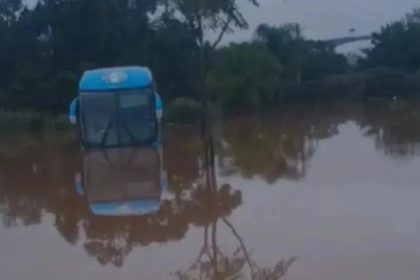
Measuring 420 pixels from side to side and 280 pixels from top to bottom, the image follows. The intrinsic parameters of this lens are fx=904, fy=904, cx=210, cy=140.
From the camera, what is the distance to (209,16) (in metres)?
28.0

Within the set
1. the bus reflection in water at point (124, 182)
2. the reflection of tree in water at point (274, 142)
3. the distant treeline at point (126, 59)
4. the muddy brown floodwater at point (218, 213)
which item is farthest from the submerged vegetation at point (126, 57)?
the muddy brown floodwater at point (218, 213)

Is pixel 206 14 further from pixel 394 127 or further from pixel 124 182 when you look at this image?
pixel 124 182

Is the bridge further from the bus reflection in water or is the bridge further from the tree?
the bus reflection in water

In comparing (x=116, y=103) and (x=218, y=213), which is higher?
(x=116, y=103)

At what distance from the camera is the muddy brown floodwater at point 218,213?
25.7 feet

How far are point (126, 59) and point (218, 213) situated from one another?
2307cm

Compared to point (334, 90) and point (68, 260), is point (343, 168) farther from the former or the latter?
point (334, 90)

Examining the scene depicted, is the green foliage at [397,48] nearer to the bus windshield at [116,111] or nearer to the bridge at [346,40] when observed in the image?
the bridge at [346,40]

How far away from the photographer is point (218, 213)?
408 inches

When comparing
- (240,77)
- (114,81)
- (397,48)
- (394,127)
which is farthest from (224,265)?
(397,48)

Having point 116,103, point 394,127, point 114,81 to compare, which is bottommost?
point 394,127

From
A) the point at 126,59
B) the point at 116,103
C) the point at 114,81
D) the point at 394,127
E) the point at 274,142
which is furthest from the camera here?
the point at 126,59

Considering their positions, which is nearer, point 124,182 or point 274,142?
point 124,182

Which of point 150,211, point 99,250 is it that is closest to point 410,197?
point 150,211
